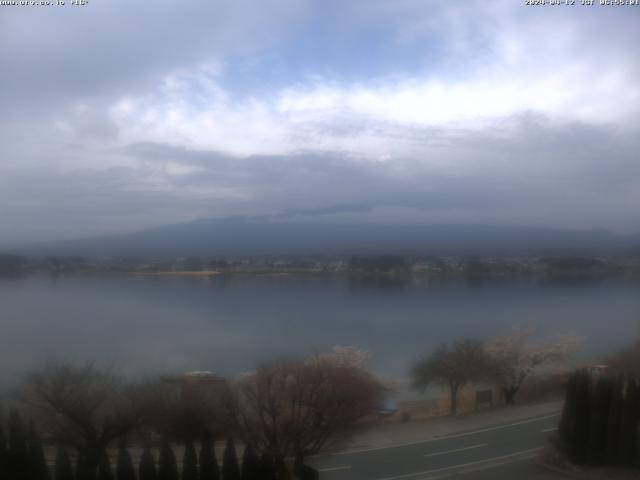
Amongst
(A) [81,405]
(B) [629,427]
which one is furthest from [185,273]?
(B) [629,427]

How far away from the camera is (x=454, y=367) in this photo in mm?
7793

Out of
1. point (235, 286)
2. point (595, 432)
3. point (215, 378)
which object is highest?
point (235, 286)

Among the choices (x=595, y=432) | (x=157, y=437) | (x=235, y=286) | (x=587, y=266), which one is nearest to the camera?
(x=157, y=437)

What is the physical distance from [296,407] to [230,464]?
0.91 metres

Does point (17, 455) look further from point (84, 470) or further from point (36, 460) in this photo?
point (84, 470)

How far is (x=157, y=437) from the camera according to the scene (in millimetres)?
5863

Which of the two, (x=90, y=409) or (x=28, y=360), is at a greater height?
(x=28, y=360)

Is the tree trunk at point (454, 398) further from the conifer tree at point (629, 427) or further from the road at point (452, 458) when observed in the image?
the conifer tree at point (629, 427)

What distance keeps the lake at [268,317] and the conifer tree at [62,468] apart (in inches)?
41.4

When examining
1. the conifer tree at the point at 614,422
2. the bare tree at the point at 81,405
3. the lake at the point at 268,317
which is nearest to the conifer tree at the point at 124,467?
the bare tree at the point at 81,405

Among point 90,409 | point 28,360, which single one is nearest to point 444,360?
point 90,409

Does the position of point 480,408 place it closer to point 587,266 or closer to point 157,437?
point 587,266

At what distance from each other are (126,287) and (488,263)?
5313 millimetres

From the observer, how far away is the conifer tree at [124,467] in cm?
564
